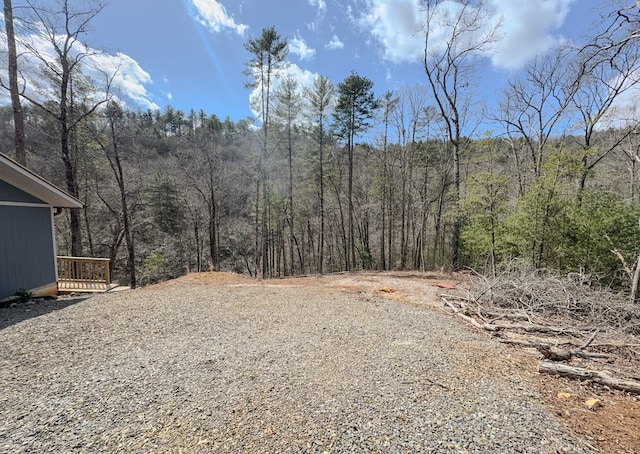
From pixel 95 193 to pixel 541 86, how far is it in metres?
22.6

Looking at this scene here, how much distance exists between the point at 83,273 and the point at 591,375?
10880mm

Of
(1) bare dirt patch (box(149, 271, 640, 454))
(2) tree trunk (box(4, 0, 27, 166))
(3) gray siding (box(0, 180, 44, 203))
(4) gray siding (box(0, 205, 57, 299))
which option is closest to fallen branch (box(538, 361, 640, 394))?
(1) bare dirt patch (box(149, 271, 640, 454))

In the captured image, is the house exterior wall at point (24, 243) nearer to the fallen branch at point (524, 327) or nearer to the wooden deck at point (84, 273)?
the wooden deck at point (84, 273)

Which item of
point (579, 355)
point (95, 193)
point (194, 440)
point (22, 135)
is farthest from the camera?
point (95, 193)

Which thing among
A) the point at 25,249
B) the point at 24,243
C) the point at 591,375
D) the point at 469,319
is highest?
the point at 24,243

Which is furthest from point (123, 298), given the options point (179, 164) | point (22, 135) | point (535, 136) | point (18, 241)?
point (535, 136)

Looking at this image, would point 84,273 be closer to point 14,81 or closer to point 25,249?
point 25,249

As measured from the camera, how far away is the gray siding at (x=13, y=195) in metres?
5.43

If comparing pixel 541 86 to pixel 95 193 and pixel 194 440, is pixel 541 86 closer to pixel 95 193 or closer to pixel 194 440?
pixel 194 440

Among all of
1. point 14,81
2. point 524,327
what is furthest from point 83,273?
point 524,327

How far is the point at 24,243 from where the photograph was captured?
591cm

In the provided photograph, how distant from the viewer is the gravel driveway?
78.5 inches

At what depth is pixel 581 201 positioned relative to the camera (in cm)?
750

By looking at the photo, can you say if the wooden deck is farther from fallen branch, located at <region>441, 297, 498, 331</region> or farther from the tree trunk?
fallen branch, located at <region>441, 297, 498, 331</region>
